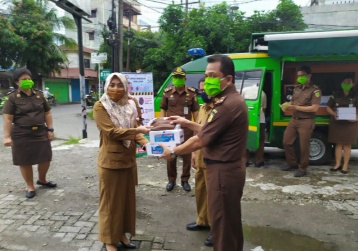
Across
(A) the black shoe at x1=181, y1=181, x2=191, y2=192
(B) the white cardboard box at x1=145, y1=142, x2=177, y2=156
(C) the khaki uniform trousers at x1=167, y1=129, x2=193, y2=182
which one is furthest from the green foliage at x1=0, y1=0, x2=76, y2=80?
(B) the white cardboard box at x1=145, y1=142, x2=177, y2=156

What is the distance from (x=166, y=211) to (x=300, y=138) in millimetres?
2839

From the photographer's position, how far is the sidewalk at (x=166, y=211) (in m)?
3.37

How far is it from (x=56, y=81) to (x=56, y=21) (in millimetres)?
9106

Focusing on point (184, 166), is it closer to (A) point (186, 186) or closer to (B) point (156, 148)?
(A) point (186, 186)

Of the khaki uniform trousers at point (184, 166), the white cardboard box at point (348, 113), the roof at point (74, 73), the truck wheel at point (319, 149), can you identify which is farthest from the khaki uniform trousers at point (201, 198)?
the roof at point (74, 73)

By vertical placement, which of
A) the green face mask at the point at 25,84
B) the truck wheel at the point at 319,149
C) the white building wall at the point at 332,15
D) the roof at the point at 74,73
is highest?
the white building wall at the point at 332,15

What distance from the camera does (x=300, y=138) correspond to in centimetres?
557

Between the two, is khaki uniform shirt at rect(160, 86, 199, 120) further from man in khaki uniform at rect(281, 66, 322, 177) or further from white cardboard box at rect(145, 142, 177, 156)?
white cardboard box at rect(145, 142, 177, 156)

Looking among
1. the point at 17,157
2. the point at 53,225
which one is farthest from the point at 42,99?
the point at 53,225

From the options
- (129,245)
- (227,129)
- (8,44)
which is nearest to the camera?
(227,129)

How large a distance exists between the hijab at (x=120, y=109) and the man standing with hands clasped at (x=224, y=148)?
0.75 metres

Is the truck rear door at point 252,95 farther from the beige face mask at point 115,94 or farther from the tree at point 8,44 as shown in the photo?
the tree at point 8,44

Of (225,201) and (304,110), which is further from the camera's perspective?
(304,110)

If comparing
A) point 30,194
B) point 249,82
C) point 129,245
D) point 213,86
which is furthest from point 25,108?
point 249,82
